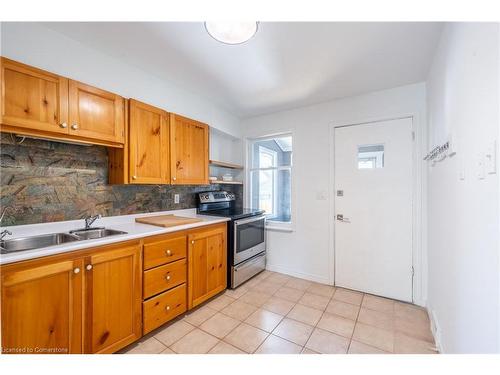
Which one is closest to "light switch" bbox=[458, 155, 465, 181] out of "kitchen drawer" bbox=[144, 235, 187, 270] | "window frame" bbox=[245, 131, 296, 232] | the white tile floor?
the white tile floor

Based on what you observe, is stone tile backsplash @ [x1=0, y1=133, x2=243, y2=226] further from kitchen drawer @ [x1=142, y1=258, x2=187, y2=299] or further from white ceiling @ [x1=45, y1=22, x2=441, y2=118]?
white ceiling @ [x1=45, y1=22, x2=441, y2=118]

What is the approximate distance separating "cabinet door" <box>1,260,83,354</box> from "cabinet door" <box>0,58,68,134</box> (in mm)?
903

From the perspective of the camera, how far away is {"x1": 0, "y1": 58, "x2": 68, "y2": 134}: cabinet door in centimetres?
126

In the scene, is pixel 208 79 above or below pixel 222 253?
above

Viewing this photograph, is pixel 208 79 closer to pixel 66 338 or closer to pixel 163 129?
pixel 163 129

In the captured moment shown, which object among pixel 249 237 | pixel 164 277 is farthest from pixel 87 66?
pixel 249 237

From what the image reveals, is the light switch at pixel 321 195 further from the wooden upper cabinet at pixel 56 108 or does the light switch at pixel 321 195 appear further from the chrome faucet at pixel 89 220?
the chrome faucet at pixel 89 220

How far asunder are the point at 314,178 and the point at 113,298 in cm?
246

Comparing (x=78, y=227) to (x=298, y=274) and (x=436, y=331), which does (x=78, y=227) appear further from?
(x=436, y=331)

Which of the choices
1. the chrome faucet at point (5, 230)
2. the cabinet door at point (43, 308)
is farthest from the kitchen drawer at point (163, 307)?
the chrome faucet at point (5, 230)

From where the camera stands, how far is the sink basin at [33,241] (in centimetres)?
135
